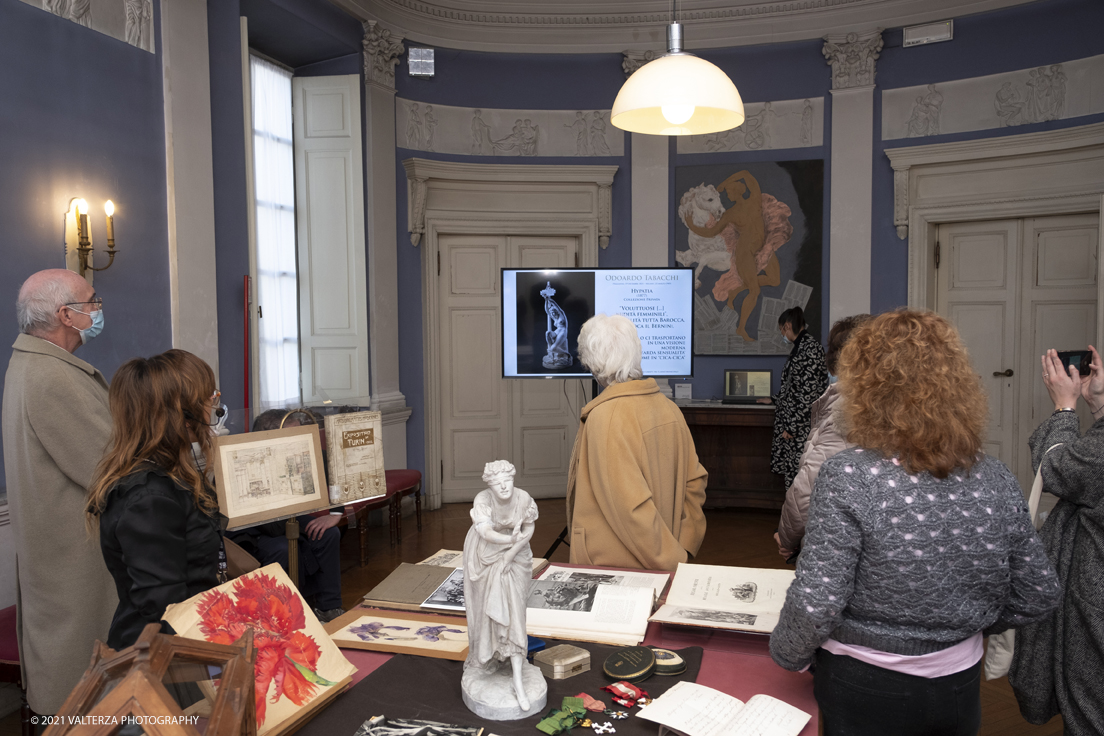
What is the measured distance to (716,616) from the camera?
5.98 ft

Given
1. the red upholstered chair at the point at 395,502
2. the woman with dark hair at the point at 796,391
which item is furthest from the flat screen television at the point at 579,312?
the red upholstered chair at the point at 395,502

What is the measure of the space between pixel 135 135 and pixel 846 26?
19.4ft

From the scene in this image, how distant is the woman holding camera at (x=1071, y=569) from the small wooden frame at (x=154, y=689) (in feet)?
6.94

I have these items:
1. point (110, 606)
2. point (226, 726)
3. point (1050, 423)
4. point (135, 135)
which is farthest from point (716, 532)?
point (226, 726)

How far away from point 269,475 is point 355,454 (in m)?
0.29

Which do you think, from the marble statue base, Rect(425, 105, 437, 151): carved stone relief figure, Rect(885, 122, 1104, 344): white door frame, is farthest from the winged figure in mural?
the marble statue base

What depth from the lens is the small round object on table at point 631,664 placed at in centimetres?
157

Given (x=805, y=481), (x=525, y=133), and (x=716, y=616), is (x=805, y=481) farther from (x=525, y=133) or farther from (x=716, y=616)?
(x=525, y=133)

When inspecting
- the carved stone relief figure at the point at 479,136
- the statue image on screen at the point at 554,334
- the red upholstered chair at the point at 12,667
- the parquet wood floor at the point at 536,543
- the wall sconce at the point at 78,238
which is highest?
the carved stone relief figure at the point at 479,136

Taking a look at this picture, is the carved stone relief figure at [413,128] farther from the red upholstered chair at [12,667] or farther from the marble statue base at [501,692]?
the marble statue base at [501,692]

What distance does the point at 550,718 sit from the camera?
4.61 feet

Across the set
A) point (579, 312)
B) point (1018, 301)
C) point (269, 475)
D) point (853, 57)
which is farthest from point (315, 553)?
point (853, 57)

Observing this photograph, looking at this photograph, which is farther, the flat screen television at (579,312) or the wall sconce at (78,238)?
the flat screen television at (579,312)

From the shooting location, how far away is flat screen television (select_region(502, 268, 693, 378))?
17.3 ft
